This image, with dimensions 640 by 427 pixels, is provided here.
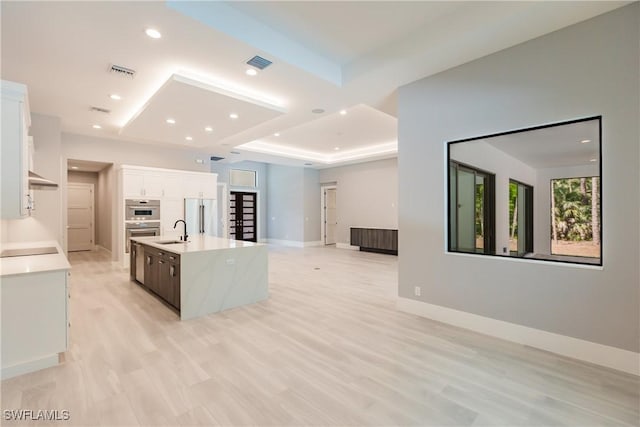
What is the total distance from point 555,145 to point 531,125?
300 mm

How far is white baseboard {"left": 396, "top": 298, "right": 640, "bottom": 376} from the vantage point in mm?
2486

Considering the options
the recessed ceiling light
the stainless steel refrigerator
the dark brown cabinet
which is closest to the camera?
the recessed ceiling light

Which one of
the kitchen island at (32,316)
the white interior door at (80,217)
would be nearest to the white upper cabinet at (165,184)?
the kitchen island at (32,316)

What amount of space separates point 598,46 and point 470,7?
111 cm

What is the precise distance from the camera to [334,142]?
8.39 meters

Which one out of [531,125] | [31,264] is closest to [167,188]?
[31,264]

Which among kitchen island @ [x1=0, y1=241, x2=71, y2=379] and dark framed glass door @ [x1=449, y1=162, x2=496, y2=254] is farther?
dark framed glass door @ [x1=449, y1=162, x2=496, y2=254]

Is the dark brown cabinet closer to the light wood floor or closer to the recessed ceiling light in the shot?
the light wood floor

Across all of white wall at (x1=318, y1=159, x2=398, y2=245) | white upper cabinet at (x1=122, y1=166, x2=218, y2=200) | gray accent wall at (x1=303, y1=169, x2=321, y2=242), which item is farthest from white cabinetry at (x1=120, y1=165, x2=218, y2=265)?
white wall at (x1=318, y1=159, x2=398, y2=245)

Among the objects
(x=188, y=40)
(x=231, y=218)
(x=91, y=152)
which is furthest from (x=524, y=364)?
(x=231, y=218)

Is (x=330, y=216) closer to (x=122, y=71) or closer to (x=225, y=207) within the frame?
(x=225, y=207)

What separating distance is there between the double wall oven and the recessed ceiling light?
4879 mm

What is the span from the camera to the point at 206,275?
3852mm

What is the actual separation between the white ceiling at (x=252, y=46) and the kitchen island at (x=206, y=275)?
203cm
